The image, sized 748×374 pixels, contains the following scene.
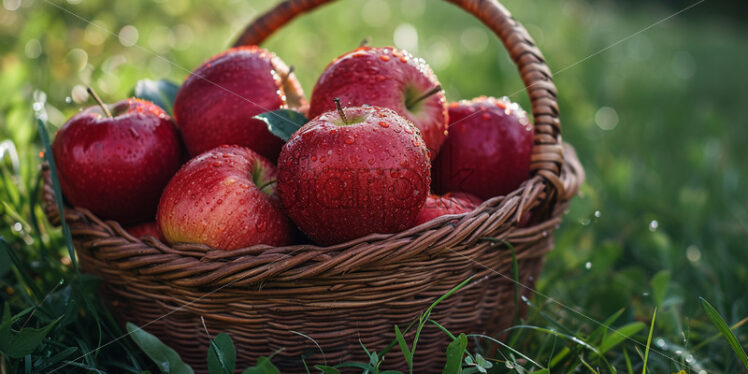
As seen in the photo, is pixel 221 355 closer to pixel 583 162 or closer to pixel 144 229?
pixel 144 229

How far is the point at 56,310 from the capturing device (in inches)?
43.9

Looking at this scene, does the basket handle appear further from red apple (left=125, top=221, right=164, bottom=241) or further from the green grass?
red apple (left=125, top=221, right=164, bottom=241)

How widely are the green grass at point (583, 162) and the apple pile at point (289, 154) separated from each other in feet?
0.68

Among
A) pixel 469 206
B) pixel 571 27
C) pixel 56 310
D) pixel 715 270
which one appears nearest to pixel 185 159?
pixel 56 310

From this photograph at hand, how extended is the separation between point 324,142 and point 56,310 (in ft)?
2.04

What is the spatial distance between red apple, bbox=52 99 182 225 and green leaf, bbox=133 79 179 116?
0.60 ft

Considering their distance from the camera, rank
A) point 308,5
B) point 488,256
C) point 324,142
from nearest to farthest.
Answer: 1. point 324,142
2. point 488,256
3. point 308,5

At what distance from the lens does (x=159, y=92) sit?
57.8 inches

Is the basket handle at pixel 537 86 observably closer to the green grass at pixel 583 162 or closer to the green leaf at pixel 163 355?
the green grass at pixel 583 162

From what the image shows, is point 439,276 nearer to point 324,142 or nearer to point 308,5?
point 324,142

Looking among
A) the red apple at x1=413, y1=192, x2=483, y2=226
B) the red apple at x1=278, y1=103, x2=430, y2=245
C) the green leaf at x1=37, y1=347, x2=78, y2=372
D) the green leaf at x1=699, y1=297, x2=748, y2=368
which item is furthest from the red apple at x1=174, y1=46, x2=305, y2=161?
the green leaf at x1=699, y1=297, x2=748, y2=368

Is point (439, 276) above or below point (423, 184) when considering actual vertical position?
below

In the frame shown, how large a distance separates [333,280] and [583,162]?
5.76 feet

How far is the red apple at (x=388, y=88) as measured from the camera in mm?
1188
